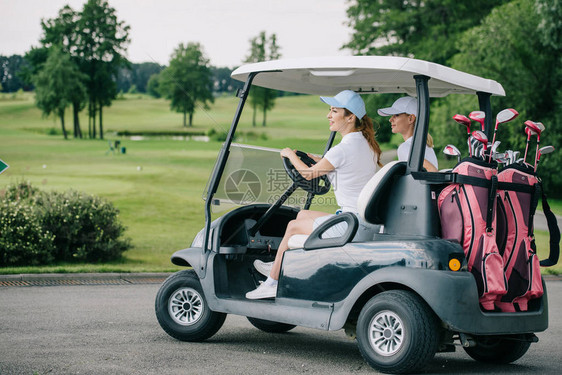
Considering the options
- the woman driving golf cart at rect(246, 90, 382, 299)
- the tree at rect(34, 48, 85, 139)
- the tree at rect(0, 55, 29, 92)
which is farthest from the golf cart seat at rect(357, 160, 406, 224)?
the tree at rect(34, 48, 85, 139)

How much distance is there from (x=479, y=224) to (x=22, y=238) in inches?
320

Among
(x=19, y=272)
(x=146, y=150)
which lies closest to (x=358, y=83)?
(x=19, y=272)

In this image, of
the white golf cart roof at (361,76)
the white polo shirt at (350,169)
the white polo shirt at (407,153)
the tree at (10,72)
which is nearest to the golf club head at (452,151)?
the white polo shirt at (407,153)

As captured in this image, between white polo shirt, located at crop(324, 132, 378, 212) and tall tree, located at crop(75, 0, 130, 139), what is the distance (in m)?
50.2

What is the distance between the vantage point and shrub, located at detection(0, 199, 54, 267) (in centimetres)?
1088

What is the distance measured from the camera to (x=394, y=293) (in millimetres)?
4707

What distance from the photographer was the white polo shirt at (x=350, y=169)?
205 inches

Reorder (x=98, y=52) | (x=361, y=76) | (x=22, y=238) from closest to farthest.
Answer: (x=361, y=76)
(x=22, y=238)
(x=98, y=52)

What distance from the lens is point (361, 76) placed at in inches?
230

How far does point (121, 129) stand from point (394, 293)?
61.7m

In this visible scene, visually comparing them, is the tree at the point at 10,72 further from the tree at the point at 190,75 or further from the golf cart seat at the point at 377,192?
the golf cart seat at the point at 377,192

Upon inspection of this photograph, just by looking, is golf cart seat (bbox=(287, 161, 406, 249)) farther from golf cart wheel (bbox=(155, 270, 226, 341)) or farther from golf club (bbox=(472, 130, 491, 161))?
golf cart wheel (bbox=(155, 270, 226, 341))

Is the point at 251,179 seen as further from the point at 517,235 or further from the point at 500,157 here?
the point at 517,235

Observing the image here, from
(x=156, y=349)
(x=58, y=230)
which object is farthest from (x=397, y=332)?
(x=58, y=230)
